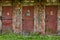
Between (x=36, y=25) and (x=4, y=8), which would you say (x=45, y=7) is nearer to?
(x=36, y=25)

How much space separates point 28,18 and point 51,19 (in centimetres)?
157

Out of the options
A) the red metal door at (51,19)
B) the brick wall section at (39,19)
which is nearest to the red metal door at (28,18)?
the brick wall section at (39,19)

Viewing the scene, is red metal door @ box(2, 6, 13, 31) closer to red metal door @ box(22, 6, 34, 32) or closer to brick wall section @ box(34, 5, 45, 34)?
red metal door @ box(22, 6, 34, 32)

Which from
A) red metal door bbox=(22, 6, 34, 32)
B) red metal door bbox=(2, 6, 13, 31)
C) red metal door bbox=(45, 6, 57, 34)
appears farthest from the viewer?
red metal door bbox=(2, 6, 13, 31)

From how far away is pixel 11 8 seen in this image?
13992 mm

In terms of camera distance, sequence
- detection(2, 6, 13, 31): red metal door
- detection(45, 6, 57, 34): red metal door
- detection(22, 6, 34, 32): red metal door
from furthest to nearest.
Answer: detection(2, 6, 13, 31): red metal door
detection(22, 6, 34, 32): red metal door
detection(45, 6, 57, 34): red metal door

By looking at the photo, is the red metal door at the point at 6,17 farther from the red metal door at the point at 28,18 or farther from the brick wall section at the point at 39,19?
the brick wall section at the point at 39,19

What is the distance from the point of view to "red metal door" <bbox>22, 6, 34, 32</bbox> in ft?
45.2

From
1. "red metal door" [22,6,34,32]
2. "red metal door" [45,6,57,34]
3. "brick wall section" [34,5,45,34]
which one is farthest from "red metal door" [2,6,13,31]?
"red metal door" [45,6,57,34]

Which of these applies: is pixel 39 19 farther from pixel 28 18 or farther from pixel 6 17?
pixel 6 17

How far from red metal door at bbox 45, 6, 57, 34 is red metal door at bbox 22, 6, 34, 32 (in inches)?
40.4

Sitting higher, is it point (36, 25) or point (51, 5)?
point (51, 5)

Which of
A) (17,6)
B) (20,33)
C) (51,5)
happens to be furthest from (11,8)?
(51,5)

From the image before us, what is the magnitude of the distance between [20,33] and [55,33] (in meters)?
2.36
